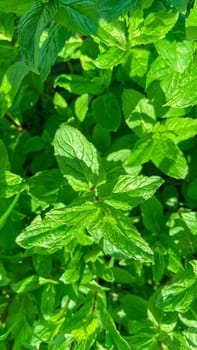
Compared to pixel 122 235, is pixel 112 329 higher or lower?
lower

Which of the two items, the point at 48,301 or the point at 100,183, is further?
the point at 48,301

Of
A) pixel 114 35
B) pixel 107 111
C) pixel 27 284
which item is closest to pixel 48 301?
pixel 27 284

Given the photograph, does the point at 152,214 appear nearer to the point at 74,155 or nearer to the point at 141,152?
the point at 141,152

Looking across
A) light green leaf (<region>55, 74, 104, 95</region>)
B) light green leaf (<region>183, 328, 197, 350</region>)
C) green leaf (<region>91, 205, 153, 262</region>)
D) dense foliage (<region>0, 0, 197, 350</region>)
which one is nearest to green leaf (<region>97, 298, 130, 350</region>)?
dense foliage (<region>0, 0, 197, 350</region>)

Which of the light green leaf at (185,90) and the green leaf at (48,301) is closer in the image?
the light green leaf at (185,90)

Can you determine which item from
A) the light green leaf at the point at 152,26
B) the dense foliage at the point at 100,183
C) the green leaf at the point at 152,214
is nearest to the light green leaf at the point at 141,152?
the dense foliage at the point at 100,183

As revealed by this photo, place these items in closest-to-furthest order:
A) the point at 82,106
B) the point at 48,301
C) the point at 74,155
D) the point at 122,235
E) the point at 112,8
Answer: the point at 112,8
the point at 122,235
the point at 74,155
the point at 48,301
the point at 82,106

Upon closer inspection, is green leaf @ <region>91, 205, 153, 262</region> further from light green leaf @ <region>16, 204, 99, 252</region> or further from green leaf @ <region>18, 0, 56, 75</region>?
green leaf @ <region>18, 0, 56, 75</region>

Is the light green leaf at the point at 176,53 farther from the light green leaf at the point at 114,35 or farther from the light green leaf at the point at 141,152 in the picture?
the light green leaf at the point at 141,152
